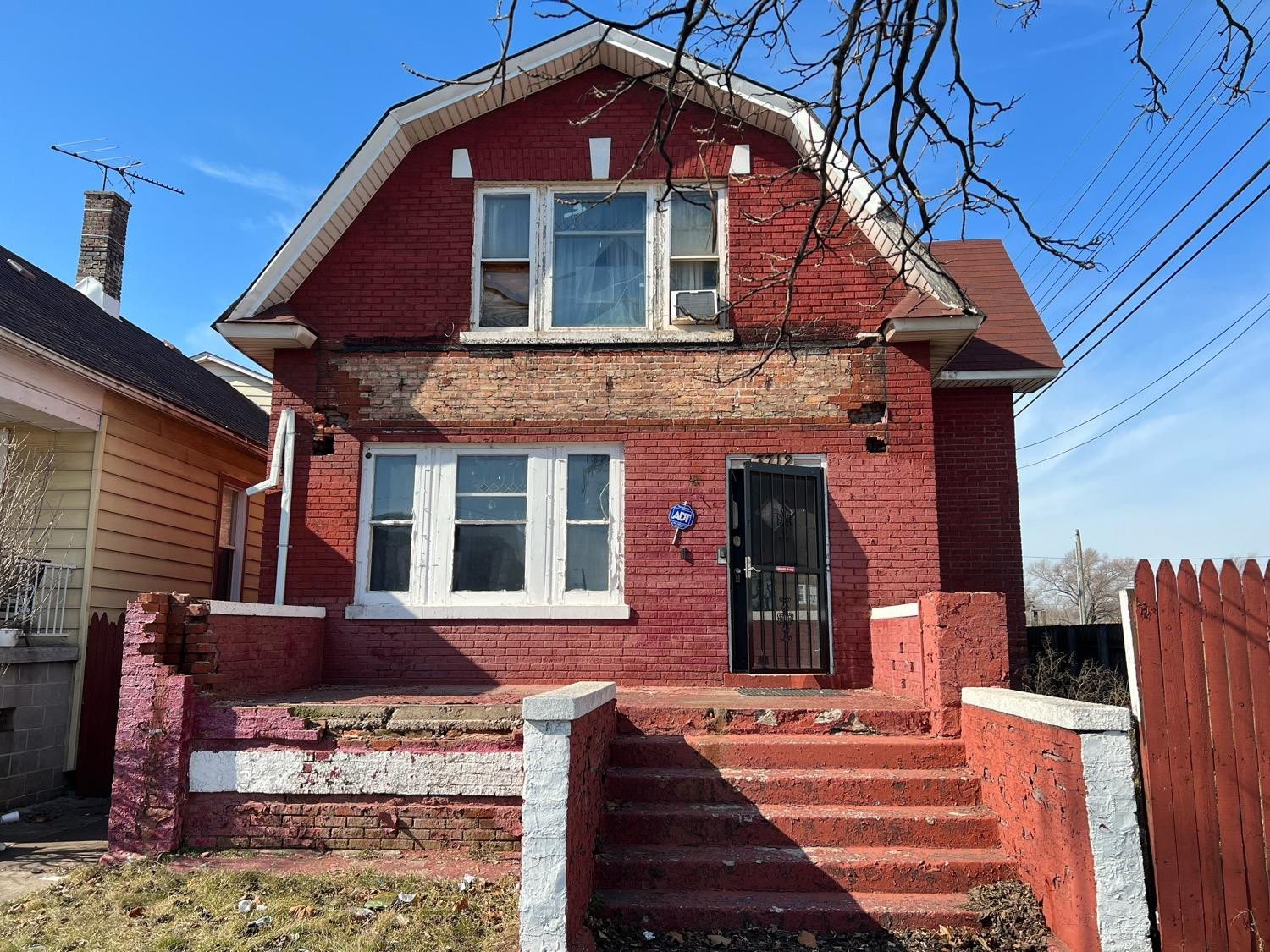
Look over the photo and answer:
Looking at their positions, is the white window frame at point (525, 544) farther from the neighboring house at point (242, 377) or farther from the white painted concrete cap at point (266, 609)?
the neighboring house at point (242, 377)

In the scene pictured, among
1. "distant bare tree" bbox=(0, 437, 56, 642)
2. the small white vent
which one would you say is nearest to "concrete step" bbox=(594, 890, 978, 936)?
the small white vent

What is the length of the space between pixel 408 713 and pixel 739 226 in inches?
233

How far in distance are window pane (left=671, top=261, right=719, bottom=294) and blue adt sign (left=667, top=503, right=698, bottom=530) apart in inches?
91.1

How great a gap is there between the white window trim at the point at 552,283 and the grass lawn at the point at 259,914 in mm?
5430

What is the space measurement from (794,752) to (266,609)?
14.9 ft

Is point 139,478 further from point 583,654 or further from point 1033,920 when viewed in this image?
point 1033,920

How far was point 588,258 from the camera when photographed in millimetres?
9883

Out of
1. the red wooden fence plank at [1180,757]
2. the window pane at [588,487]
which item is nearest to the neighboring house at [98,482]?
the window pane at [588,487]

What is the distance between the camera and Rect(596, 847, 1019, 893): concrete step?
5.55 metres

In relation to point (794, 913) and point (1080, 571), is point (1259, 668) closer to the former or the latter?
point (794, 913)

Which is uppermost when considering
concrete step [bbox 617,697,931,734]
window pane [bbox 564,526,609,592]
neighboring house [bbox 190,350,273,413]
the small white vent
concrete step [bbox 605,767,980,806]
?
neighboring house [bbox 190,350,273,413]

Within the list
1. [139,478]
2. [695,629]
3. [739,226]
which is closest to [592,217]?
[739,226]

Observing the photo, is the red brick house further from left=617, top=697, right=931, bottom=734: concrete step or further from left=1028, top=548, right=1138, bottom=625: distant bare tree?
left=1028, top=548, right=1138, bottom=625: distant bare tree

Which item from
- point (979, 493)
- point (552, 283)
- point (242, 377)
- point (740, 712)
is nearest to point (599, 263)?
point (552, 283)
